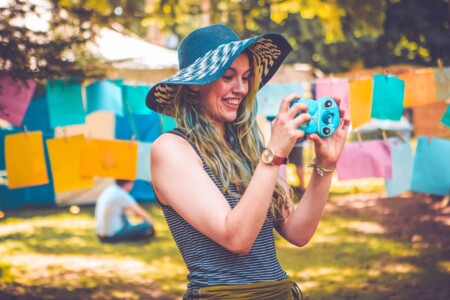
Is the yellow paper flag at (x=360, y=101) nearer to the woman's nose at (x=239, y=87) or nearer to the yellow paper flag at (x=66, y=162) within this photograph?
the yellow paper flag at (x=66, y=162)

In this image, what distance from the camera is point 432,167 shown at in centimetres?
426

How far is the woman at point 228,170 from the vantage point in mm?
1702

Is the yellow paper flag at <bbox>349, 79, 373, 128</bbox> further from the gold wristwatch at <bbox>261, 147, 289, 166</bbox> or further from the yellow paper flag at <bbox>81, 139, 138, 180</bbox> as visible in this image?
the gold wristwatch at <bbox>261, 147, 289, 166</bbox>

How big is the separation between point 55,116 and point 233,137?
2.77m

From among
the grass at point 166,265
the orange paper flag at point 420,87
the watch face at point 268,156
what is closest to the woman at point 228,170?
the watch face at point 268,156

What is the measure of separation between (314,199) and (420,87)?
286 cm

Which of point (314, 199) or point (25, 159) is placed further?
point (25, 159)

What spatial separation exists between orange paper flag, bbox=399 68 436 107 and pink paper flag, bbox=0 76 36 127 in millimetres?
2880

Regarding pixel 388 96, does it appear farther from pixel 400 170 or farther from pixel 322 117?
pixel 322 117

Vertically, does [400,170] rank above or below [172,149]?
below

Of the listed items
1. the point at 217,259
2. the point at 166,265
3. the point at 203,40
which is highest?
the point at 203,40

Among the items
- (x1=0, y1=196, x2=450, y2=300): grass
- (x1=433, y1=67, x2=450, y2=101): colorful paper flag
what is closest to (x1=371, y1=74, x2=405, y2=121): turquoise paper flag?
(x1=433, y1=67, x2=450, y2=101): colorful paper flag

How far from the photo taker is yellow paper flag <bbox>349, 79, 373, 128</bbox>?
4645 millimetres

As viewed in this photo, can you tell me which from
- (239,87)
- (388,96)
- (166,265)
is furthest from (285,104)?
(166,265)
